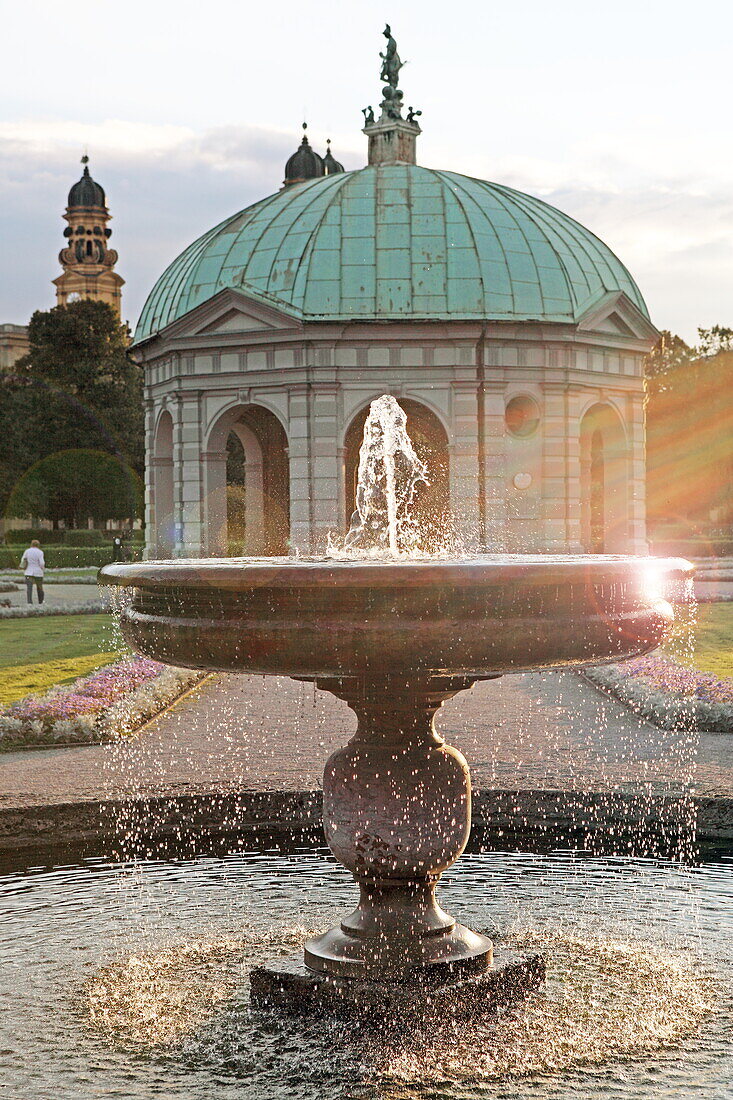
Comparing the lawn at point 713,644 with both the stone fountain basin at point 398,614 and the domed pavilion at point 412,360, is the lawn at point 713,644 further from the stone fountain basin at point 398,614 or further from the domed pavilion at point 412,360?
the stone fountain basin at point 398,614

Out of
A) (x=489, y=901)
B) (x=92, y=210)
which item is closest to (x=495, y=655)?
(x=489, y=901)

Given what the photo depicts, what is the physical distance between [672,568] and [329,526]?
69.8ft

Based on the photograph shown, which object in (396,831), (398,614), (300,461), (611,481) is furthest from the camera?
(611,481)

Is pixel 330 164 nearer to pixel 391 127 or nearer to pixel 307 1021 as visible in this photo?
pixel 391 127

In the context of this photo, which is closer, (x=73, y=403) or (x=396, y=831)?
(x=396, y=831)

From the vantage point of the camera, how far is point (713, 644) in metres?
18.8

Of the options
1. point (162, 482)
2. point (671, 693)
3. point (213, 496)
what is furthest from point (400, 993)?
point (162, 482)

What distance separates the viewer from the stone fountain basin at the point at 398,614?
14.0 feet

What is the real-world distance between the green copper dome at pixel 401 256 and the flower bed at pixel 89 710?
13.6 m

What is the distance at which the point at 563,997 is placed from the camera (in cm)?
491

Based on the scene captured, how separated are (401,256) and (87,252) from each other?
A: 83124 mm

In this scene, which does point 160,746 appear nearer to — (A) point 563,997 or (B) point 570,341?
(A) point 563,997

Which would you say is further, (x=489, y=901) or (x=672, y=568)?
(x=489, y=901)

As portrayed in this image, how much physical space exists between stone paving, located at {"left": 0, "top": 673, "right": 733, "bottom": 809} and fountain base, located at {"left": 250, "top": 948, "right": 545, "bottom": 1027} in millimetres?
3389
